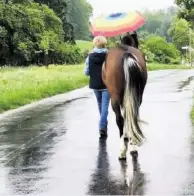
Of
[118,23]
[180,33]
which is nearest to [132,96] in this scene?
[118,23]

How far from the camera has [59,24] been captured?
58.5 metres

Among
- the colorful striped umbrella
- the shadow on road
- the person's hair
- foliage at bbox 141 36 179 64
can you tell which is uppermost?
the colorful striped umbrella

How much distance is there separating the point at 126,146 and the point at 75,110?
7180 millimetres

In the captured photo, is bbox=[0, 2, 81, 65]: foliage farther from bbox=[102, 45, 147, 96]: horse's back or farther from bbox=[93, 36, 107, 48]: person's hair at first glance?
bbox=[102, 45, 147, 96]: horse's back

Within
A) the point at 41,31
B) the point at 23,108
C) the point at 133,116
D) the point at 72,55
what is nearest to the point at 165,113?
the point at 23,108

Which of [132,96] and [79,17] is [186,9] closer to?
[132,96]

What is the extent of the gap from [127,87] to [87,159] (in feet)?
3.86

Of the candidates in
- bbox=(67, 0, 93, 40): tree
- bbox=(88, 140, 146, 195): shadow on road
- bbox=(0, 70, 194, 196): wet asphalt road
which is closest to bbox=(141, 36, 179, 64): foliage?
bbox=(67, 0, 93, 40): tree

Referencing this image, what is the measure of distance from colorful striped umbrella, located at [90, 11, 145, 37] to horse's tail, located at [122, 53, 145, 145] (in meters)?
0.63

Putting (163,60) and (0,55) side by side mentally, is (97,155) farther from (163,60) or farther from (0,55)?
(163,60)

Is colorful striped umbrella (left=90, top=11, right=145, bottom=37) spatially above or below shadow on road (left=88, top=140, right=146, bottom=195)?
above

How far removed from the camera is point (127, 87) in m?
7.52

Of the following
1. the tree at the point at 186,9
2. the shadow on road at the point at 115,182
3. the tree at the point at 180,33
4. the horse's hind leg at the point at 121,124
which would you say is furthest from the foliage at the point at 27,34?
the tree at the point at 180,33

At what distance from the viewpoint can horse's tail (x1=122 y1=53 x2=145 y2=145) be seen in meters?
7.37
